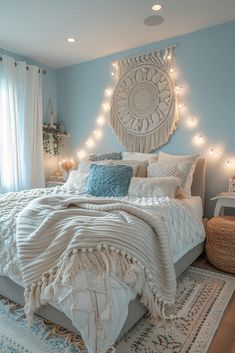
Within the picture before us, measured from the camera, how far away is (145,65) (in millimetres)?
3359

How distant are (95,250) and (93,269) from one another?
0.10 meters

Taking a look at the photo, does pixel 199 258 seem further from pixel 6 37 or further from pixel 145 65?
pixel 6 37

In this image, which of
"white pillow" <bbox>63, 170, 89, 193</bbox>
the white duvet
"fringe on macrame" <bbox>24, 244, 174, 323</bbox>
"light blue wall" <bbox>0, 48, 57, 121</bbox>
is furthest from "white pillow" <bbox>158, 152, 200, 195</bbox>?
"light blue wall" <bbox>0, 48, 57, 121</bbox>

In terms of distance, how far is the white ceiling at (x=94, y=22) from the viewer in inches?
97.2

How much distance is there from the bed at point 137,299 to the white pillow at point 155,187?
169 millimetres

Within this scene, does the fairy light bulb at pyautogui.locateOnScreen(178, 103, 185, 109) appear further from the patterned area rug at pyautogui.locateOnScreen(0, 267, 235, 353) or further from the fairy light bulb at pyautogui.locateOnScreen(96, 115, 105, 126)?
the patterned area rug at pyautogui.locateOnScreen(0, 267, 235, 353)

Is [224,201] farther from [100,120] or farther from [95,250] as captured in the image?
[100,120]

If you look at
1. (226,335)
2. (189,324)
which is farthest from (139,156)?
(226,335)

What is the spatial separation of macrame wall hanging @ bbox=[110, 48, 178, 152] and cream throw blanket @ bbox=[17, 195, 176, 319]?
5.92 feet

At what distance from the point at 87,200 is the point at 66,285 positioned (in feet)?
2.58

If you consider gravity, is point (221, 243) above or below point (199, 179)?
below

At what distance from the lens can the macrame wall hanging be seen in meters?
3.23

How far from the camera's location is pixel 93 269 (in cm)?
124

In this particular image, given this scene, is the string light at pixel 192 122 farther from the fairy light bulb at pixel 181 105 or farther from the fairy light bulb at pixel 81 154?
the fairy light bulb at pixel 81 154
